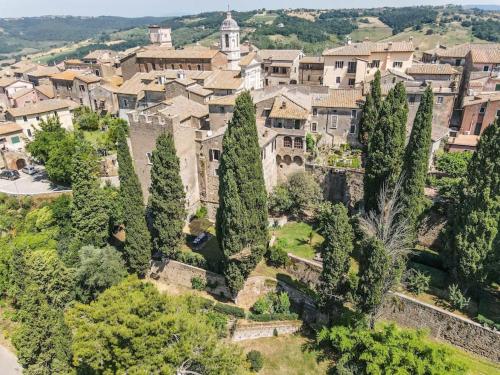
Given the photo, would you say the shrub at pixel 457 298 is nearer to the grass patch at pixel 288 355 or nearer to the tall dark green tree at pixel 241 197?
the grass patch at pixel 288 355

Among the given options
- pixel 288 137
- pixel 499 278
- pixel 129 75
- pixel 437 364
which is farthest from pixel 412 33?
pixel 437 364

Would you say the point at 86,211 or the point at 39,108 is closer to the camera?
the point at 86,211

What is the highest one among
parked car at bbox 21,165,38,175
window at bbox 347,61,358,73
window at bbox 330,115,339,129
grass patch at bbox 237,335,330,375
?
window at bbox 347,61,358,73

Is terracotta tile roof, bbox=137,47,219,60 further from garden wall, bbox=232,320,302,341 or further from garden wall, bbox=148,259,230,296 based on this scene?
garden wall, bbox=232,320,302,341

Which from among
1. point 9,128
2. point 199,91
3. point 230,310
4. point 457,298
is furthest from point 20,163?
point 457,298

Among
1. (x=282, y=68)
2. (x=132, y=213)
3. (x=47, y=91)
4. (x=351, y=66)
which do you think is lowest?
(x=132, y=213)

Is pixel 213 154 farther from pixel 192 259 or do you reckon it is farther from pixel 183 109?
pixel 192 259

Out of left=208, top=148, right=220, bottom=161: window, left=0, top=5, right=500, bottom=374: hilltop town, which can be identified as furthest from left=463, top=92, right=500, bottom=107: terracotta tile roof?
left=208, top=148, right=220, bottom=161: window

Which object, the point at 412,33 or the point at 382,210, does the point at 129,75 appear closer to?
the point at 382,210
